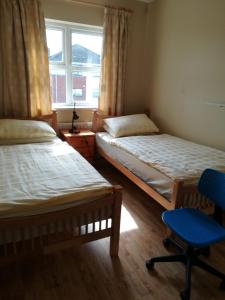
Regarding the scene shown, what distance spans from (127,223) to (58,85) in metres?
2.34

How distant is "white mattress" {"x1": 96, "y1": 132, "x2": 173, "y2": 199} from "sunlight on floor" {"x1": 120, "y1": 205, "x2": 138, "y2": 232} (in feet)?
1.39

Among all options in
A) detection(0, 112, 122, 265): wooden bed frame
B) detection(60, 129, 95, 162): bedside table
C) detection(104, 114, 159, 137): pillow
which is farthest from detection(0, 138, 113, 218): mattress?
detection(104, 114, 159, 137): pillow

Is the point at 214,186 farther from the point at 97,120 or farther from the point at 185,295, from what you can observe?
the point at 97,120

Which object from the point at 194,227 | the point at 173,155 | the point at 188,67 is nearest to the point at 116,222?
the point at 194,227

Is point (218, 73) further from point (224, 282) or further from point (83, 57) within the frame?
point (224, 282)

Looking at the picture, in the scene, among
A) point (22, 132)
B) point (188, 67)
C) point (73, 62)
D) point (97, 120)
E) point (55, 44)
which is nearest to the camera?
point (22, 132)

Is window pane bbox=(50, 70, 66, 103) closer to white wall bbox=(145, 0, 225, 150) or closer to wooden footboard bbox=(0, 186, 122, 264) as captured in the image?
white wall bbox=(145, 0, 225, 150)

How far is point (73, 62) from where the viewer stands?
352 cm

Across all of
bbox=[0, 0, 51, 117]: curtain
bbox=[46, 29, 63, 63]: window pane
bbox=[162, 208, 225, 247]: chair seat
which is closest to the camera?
bbox=[162, 208, 225, 247]: chair seat

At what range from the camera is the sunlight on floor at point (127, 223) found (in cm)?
221

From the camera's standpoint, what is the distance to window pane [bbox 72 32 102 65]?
3.47 m

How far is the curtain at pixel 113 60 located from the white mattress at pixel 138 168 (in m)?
0.64

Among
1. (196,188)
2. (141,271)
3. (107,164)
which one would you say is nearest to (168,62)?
(107,164)

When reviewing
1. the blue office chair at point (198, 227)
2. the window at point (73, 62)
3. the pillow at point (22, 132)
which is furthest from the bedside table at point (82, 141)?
the blue office chair at point (198, 227)
